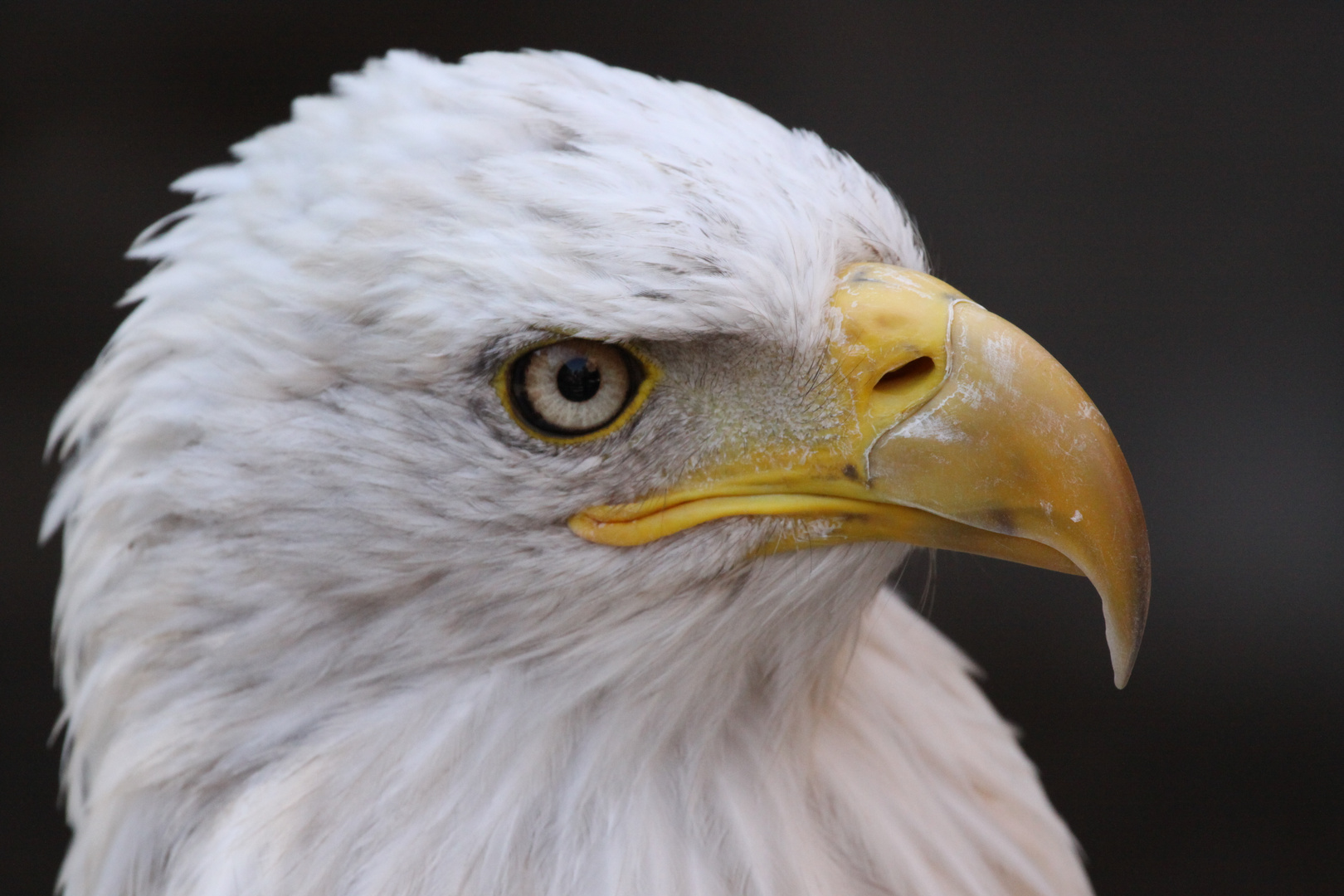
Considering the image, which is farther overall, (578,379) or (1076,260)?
(1076,260)

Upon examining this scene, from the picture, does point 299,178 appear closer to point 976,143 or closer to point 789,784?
point 789,784

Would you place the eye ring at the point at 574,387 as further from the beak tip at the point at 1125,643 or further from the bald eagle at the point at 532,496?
the beak tip at the point at 1125,643

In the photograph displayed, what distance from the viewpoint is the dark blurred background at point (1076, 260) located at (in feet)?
10.0

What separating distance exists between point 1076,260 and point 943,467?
2387mm

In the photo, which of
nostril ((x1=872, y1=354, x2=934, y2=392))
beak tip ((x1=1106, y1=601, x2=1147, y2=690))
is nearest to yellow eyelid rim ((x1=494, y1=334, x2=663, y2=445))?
nostril ((x1=872, y1=354, x2=934, y2=392))

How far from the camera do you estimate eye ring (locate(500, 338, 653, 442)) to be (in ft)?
3.39

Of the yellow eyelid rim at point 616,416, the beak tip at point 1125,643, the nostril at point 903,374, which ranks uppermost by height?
the nostril at point 903,374

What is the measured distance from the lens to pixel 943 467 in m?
1.02

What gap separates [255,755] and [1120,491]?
0.77 metres

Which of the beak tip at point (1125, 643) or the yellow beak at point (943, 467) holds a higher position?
the yellow beak at point (943, 467)

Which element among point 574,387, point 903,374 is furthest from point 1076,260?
point 574,387

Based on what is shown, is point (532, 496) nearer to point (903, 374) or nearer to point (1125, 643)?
point (903, 374)

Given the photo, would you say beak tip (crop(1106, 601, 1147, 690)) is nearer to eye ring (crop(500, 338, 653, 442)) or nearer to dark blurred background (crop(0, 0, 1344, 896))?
eye ring (crop(500, 338, 653, 442))

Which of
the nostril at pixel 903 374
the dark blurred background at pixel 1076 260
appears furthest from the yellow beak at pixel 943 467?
the dark blurred background at pixel 1076 260
